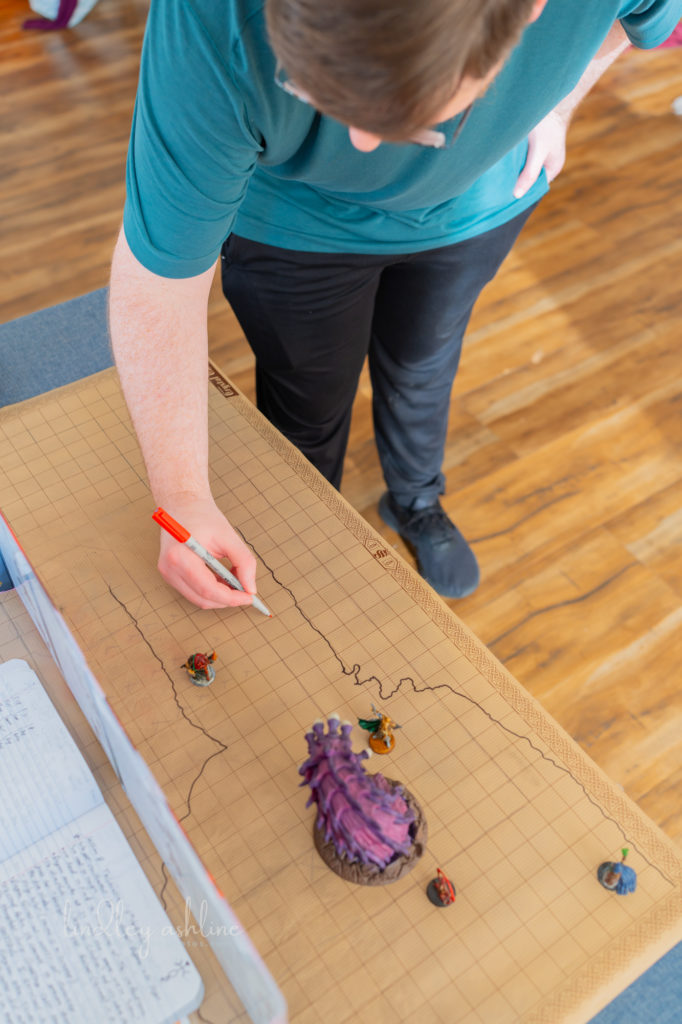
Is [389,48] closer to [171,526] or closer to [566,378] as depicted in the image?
[171,526]

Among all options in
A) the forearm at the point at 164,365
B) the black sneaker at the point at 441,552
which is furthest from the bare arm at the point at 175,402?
the black sneaker at the point at 441,552

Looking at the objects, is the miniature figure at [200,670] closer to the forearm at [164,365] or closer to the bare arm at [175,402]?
the bare arm at [175,402]

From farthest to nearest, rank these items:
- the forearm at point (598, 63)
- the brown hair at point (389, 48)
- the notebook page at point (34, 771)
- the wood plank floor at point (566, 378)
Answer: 1. the wood plank floor at point (566, 378)
2. the forearm at point (598, 63)
3. the notebook page at point (34, 771)
4. the brown hair at point (389, 48)

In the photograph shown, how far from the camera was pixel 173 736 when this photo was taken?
0.80m

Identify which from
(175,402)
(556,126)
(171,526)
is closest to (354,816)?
(171,526)

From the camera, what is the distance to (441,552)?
1653 millimetres

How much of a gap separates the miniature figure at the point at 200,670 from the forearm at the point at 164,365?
0.18 m

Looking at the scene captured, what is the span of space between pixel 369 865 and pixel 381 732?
0.12 m

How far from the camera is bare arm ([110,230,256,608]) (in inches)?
32.0

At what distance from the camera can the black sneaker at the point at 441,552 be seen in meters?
1.65

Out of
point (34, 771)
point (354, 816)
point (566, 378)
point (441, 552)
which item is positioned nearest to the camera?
point (354, 816)

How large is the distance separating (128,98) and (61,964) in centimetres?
289

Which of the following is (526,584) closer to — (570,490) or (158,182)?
(570,490)

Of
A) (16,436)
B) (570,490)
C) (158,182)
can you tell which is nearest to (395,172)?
(158,182)
